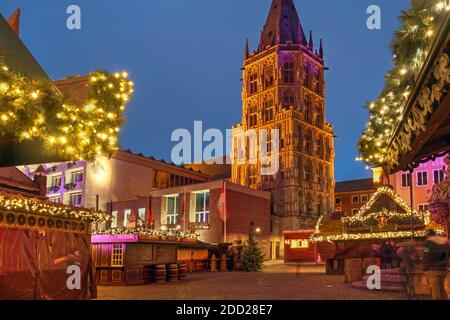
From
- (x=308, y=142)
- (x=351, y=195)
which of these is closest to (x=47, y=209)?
(x=308, y=142)

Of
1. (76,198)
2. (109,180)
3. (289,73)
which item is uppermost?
(289,73)

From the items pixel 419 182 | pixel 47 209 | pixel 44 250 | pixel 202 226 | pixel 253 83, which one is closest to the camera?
pixel 47 209

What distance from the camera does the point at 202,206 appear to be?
54.7 meters

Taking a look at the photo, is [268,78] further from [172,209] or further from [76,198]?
[76,198]

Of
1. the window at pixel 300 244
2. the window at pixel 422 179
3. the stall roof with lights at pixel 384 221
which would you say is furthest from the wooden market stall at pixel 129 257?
the window at pixel 300 244

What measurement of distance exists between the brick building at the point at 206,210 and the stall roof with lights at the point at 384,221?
29053 mm

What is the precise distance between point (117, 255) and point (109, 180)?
1407 inches

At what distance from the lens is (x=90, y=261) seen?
13.7 m

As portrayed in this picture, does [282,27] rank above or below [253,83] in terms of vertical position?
above

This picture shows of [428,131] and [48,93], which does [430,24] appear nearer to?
[428,131]

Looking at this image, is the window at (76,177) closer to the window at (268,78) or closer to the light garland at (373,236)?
the light garland at (373,236)

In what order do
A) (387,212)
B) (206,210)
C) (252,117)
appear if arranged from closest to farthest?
(387,212) → (206,210) → (252,117)

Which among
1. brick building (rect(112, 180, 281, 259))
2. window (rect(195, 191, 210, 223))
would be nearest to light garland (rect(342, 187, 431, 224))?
brick building (rect(112, 180, 281, 259))
